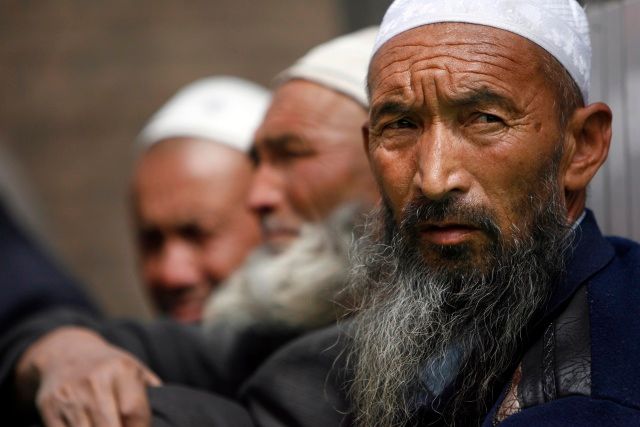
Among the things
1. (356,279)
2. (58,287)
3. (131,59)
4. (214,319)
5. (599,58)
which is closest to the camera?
(356,279)

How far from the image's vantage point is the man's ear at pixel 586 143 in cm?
295

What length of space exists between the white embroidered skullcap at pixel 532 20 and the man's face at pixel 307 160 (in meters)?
1.61

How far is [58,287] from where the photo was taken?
5383mm

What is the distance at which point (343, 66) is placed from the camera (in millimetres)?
4641

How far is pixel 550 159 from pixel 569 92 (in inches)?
7.3

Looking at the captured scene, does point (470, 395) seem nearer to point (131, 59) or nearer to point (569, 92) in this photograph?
point (569, 92)

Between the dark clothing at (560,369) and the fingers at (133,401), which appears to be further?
the fingers at (133,401)

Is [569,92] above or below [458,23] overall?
below

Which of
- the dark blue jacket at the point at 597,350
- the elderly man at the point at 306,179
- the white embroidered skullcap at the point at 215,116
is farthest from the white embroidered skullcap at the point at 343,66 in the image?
the dark blue jacket at the point at 597,350

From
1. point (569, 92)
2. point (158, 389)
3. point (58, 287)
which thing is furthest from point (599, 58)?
point (58, 287)

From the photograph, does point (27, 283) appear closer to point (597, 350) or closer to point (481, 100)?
point (481, 100)

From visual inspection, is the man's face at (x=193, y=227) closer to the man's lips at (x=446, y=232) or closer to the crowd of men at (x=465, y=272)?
the crowd of men at (x=465, y=272)

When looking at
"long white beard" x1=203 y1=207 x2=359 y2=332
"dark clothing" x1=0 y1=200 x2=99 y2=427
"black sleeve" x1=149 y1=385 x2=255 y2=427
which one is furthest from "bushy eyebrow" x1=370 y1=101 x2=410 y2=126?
"dark clothing" x1=0 y1=200 x2=99 y2=427

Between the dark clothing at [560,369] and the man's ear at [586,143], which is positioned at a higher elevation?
the man's ear at [586,143]
